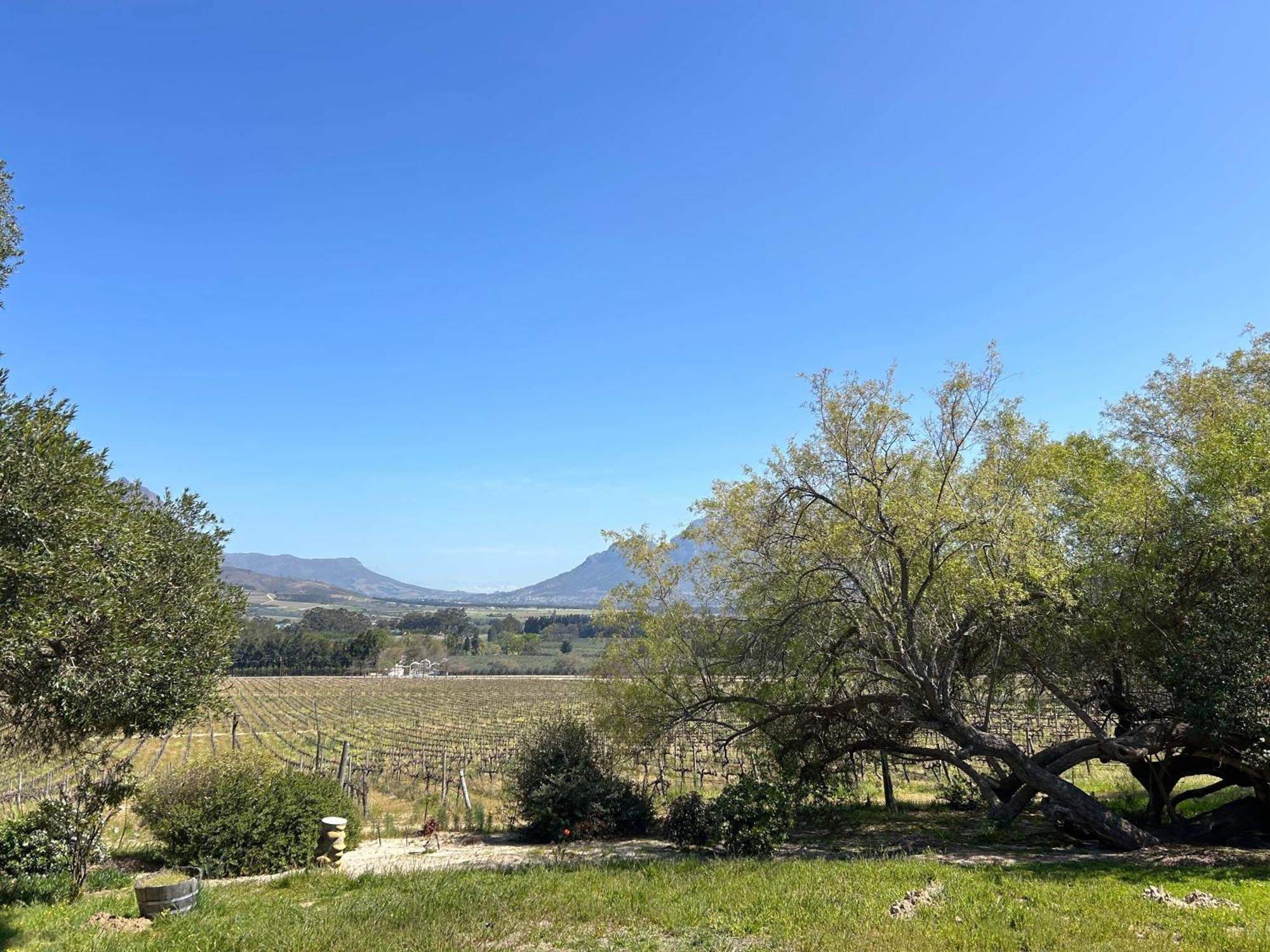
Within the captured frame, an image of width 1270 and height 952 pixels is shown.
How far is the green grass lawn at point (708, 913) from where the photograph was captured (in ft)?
24.8

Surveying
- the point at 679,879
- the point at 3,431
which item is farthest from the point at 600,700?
the point at 3,431

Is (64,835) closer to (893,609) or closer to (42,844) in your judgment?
(42,844)

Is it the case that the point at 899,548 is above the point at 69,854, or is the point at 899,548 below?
above

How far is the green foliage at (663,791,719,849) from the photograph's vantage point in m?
14.0

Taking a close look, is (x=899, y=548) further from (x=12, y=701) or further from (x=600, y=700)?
(x=12, y=701)

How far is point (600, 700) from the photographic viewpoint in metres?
18.9

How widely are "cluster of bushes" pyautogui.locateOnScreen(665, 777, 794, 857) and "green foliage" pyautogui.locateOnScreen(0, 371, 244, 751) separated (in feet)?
32.2

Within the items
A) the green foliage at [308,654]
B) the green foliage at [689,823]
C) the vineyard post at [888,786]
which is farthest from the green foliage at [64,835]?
the green foliage at [308,654]

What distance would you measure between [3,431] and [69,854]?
823cm

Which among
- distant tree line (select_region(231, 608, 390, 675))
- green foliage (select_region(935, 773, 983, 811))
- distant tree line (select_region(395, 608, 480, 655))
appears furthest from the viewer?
distant tree line (select_region(395, 608, 480, 655))

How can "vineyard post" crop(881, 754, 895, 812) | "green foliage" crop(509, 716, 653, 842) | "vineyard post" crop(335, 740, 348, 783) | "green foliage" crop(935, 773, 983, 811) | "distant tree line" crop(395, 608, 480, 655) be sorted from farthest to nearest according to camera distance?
"distant tree line" crop(395, 608, 480, 655), "vineyard post" crop(335, 740, 348, 783), "green foliage" crop(935, 773, 983, 811), "vineyard post" crop(881, 754, 895, 812), "green foliage" crop(509, 716, 653, 842)

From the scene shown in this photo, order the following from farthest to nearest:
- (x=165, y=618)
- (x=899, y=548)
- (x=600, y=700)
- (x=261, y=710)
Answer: (x=261, y=710)
(x=600, y=700)
(x=899, y=548)
(x=165, y=618)

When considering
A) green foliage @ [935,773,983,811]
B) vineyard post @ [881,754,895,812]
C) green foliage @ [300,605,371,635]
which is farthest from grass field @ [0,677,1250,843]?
green foliage @ [300,605,371,635]

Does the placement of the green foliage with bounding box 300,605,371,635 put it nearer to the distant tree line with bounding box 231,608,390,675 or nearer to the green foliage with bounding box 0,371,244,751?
the distant tree line with bounding box 231,608,390,675
